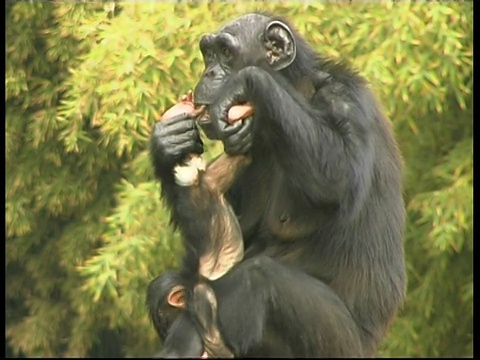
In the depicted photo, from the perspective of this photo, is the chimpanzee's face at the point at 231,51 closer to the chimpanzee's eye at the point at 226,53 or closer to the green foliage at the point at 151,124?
the chimpanzee's eye at the point at 226,53

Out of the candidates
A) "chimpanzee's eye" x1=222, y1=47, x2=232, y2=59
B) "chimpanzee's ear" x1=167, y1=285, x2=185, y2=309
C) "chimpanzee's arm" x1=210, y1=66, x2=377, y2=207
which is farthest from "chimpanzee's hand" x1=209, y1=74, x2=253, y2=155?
"chimpanzee's ear" x1=167, y1=285, x2=185, y2=309

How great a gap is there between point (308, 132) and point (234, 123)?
0.78 ft

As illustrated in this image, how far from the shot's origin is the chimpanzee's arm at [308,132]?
385 centimetres

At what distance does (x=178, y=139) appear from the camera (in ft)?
13.3

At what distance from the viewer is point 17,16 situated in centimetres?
898

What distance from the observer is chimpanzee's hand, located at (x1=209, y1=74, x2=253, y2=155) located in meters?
3.89

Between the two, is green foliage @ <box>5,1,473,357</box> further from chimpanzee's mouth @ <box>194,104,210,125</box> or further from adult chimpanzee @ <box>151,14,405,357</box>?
chimpanzee's mouth @ <box>194,104,210,125</box>

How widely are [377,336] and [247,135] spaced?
807 millimetres

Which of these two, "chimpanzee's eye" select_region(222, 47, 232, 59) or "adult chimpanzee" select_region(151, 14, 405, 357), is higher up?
"chimpanzee's eye" select_region(222, 47, 232, 59)

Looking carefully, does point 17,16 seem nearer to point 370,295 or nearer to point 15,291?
point 15,291

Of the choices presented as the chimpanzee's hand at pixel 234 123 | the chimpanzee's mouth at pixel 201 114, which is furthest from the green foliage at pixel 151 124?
the chimpanzee's hand at pixel 234 123

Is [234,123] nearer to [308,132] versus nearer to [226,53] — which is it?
[308,132]

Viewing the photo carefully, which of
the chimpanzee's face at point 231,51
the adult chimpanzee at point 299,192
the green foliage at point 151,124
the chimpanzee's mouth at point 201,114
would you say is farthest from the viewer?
the green foliage at point 151,124

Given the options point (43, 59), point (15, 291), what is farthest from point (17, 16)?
point (15, 291)
